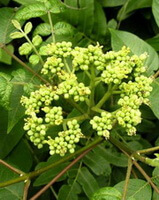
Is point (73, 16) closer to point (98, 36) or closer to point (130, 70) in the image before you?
point (98, 36)

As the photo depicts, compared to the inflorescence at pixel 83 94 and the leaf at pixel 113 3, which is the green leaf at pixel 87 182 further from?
the leaf at pixel 113 3

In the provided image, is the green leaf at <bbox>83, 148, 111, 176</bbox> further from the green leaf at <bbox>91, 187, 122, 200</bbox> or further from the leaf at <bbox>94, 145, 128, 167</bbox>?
the green leaf at <bbox>91, 187, 122, 200</bbox>

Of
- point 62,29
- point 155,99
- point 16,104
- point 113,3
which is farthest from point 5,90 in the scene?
point 113,3

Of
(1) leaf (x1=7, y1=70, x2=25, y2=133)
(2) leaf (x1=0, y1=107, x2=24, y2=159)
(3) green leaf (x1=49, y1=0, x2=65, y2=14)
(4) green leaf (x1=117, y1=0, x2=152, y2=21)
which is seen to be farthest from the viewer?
(4) green leaf (x1=117, y1=0, x2=152, y2=21)

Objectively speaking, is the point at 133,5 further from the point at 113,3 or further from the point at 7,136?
the point at 7,136

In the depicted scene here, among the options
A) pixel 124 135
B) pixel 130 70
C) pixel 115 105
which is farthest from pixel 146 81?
pixel 124 135

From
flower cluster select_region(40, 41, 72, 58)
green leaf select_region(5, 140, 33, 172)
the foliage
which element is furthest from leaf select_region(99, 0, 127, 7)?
green leaf select_region(5, 140, 33, 172)

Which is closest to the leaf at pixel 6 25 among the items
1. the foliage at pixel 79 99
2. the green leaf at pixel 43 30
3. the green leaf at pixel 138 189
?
the foliage at pixel 79 99
